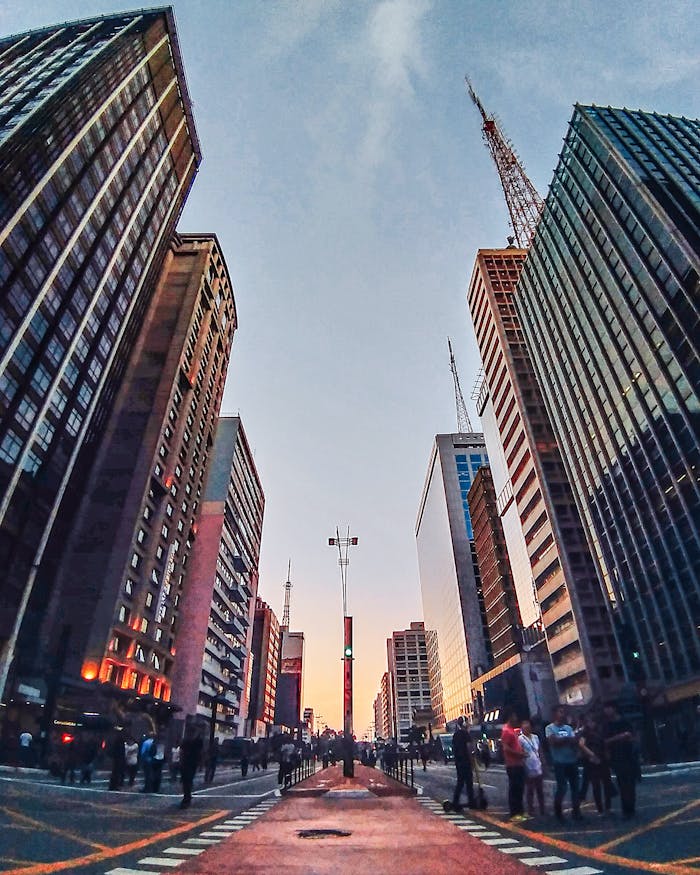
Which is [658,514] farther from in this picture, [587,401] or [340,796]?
[340,796]

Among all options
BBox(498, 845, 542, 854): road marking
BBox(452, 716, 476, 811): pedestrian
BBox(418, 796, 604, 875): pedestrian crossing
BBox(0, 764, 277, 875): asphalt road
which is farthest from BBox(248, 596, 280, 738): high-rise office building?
BBox(498, 845, 542, 854): road marking

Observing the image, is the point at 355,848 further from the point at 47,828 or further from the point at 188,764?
the point at 188,764

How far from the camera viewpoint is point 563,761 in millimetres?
10102

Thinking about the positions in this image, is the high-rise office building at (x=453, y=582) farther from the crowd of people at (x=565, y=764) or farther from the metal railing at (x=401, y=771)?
the crowd of people at (x=565, y=764)

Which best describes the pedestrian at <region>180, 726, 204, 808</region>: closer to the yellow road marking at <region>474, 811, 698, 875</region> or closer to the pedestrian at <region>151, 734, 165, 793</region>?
the pedestrian at <region>151, 734, 165, 793</region>

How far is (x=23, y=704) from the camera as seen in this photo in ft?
134

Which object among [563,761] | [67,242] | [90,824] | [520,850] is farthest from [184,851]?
[67,242]

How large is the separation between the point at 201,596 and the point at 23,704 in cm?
3051

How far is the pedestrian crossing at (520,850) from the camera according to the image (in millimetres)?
5973

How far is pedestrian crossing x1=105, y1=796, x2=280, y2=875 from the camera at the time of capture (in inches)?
248

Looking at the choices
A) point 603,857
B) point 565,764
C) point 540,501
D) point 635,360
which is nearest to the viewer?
point 603,857

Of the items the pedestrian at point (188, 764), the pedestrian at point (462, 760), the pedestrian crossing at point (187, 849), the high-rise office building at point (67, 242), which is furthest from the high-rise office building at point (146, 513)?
the pedestrian at point (462, 760)

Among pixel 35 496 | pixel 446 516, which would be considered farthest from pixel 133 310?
pixel 446 516

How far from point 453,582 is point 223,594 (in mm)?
63619
